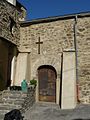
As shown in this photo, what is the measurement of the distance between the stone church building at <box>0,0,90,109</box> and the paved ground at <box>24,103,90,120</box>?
1.85ft

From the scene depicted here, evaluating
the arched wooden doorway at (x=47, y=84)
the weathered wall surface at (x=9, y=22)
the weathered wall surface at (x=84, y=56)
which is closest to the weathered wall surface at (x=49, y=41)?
the arched wooden doorway at (x=47, y=84)

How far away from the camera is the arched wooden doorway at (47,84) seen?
13.7m

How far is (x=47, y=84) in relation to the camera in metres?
13.9

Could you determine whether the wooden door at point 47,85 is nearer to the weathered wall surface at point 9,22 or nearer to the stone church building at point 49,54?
the stone church building at point 49,54

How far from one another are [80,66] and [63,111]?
2841mm

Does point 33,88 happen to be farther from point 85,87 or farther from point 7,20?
point 7,20

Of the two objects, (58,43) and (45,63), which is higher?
(58,43)

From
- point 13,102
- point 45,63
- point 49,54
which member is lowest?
point 13,102

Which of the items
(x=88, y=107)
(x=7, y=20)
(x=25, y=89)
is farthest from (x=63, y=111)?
(x=7, y=20)

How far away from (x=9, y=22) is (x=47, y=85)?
4.32 m

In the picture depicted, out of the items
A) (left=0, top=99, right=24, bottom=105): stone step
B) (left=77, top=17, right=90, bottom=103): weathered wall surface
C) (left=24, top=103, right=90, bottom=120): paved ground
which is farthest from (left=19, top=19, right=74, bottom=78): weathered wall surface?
(left=0, top=99, right=24, bottom=105): stone step

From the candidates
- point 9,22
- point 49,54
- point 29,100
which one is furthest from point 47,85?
point 9,22

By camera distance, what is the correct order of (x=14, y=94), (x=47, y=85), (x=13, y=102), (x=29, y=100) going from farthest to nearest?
(x=47, y=85)
(x=29, y=100)
(x=14, y=94)
(x=13, y=102)

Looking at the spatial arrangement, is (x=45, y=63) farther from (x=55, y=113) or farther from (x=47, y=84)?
(x=55, y=113)
